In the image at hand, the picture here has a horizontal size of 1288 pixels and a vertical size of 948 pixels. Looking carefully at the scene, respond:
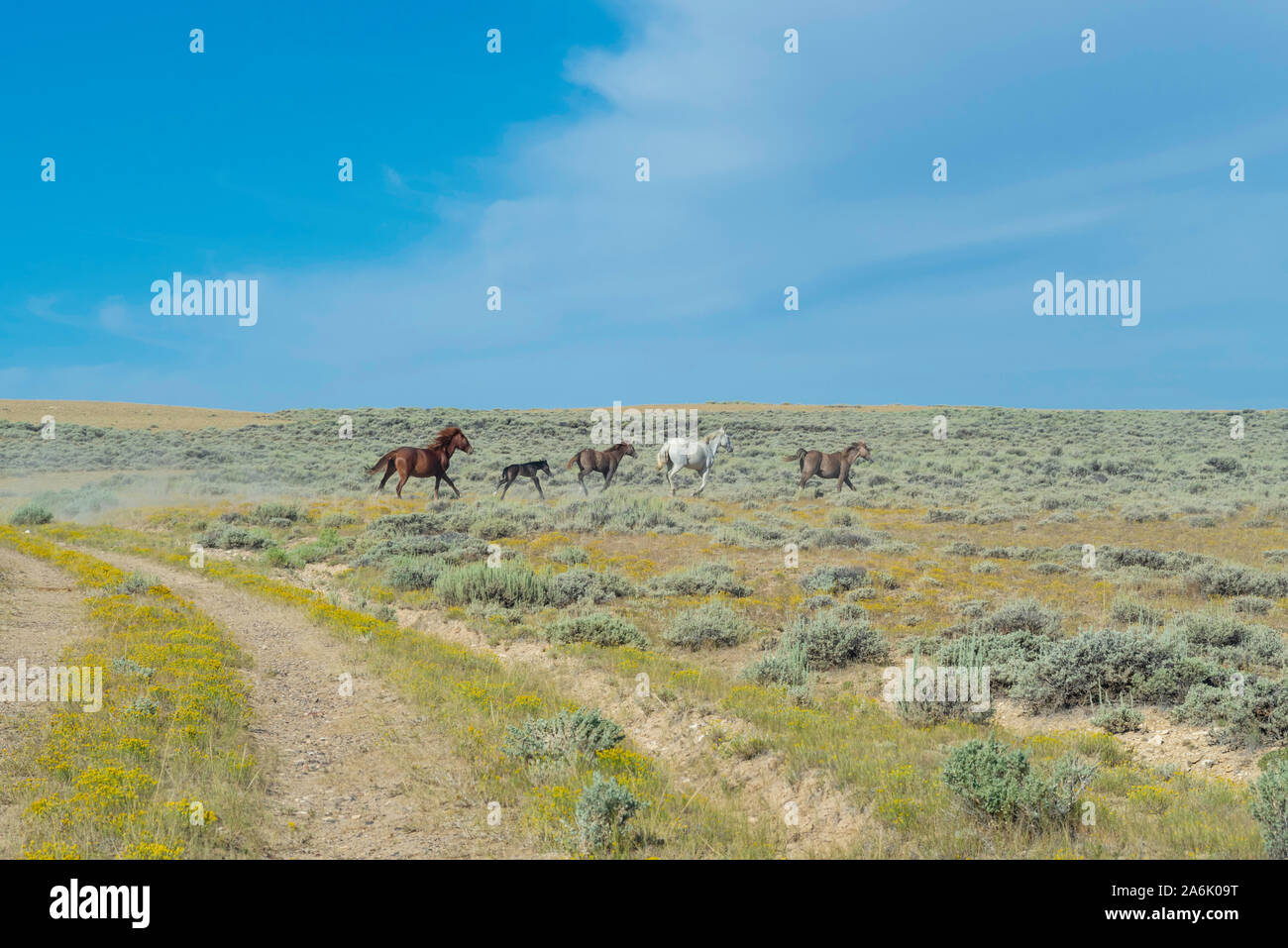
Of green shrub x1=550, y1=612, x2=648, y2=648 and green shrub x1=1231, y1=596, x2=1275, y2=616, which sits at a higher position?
green shrub x1=1231, y1=596, x2=1275, y2=616

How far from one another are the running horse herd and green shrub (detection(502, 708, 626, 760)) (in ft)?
68.5

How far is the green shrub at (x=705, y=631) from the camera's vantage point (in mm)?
11680

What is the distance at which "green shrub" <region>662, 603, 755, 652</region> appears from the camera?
11.7 meters

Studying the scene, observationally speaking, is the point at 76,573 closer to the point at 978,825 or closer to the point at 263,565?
the point at 263,565

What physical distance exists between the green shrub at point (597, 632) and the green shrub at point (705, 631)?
539mm

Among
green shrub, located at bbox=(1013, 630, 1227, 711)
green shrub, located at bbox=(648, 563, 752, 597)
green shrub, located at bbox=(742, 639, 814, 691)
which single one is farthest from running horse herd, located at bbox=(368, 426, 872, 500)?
green shrub, located at bbox=(1013, 630, 1227, 711)

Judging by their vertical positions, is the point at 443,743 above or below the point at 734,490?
below

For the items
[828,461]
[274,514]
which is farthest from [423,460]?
[828,461]

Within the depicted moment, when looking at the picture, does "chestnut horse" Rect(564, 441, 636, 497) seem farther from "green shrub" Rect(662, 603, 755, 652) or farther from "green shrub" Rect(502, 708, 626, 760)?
"green shrub" Rect(502, 708, 626, 760)

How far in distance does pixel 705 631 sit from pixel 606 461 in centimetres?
1916

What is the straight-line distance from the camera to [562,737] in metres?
6.88

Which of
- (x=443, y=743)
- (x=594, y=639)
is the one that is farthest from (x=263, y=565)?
(x=443, y=743)
